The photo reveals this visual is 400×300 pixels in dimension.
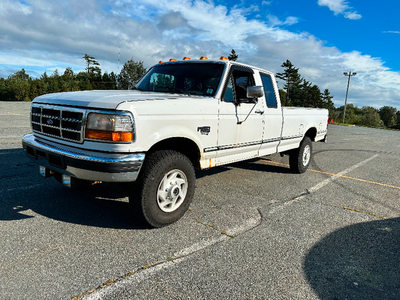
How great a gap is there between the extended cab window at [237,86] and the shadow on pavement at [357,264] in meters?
2.19

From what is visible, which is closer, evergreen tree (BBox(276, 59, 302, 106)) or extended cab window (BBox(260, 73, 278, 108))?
extended cab window (BBox(260, 73, 278, 108))

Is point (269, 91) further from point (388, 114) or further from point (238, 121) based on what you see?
point (388, 114)

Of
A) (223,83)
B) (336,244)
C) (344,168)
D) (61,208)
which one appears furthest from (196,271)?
(344,168)

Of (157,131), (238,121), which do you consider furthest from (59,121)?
(238,121)

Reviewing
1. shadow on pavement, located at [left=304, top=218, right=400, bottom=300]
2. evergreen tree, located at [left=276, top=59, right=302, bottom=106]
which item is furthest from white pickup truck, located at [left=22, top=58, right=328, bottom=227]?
evergreen tree, located at [left=276, top=59, right=302, bottom=106]

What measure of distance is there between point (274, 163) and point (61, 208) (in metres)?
5.22

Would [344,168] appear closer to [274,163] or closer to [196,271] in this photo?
[274,163]

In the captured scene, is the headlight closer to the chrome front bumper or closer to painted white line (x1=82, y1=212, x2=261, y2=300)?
the chrome front bumper

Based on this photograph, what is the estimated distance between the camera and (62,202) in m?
3.98

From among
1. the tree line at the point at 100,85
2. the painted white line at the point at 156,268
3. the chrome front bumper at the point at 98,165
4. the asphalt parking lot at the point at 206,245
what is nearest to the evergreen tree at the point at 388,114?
the tree line at the point at 100,85

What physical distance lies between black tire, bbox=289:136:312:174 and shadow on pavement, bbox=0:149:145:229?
369 centimetres

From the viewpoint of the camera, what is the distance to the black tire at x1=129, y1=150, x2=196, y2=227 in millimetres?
3154

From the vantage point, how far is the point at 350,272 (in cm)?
271

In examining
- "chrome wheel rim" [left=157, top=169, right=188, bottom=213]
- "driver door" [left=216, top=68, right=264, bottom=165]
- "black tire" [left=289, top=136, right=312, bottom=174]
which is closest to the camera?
"chrome wheel rim" [left=157, top=169, right=188, bottom=213]
